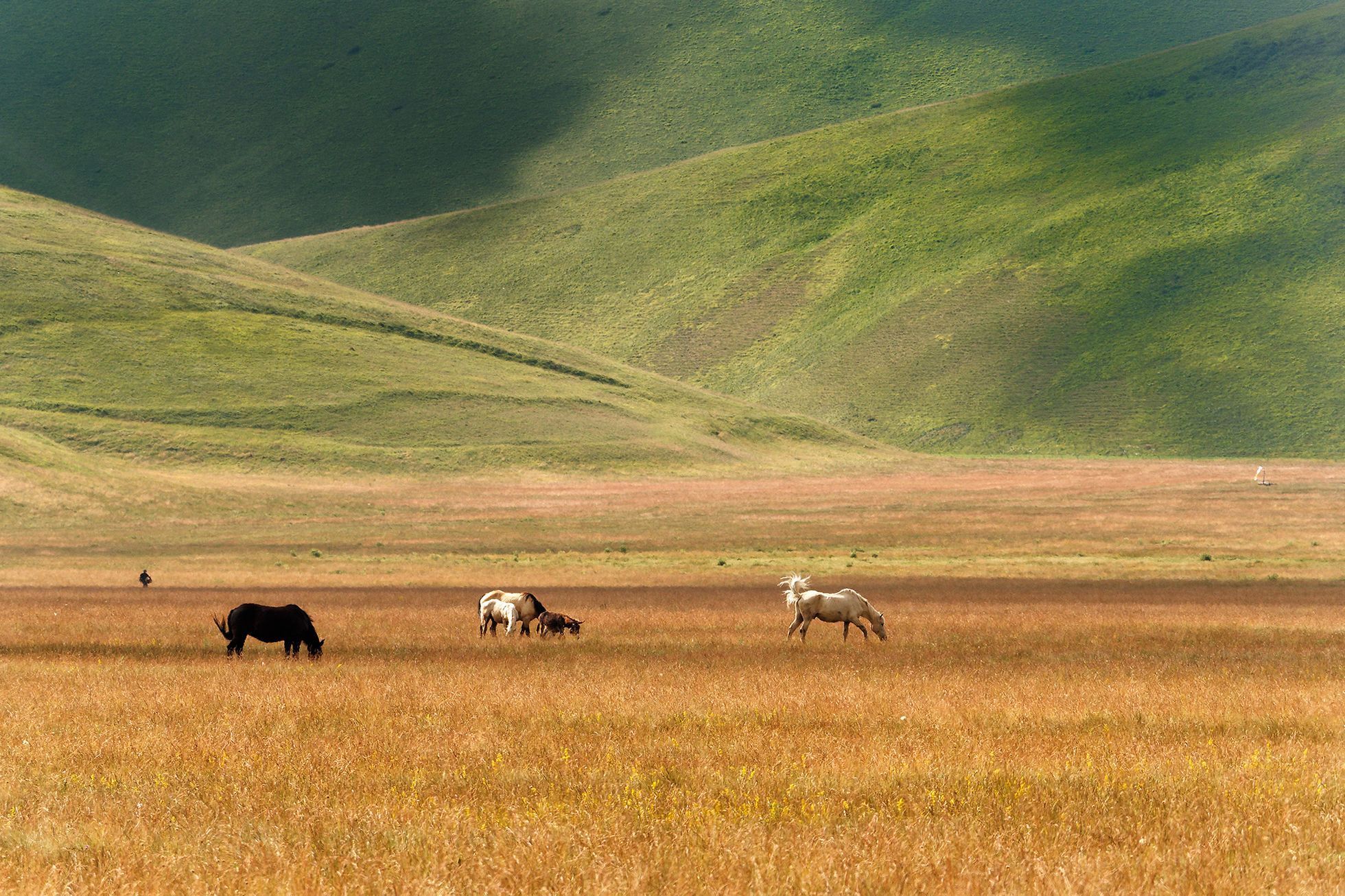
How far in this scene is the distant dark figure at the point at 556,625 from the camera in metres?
27.8

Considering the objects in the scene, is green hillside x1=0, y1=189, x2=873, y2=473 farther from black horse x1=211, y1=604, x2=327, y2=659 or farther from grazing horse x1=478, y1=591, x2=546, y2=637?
black horse x1=211, y1=604, x2=327, y2=659

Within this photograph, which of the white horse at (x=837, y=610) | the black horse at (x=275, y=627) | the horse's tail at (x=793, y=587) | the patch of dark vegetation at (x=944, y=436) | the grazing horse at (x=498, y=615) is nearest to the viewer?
the black horse at (x=275, y=627)

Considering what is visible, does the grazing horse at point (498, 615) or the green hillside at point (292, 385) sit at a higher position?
the green hillside at point (292, 385)

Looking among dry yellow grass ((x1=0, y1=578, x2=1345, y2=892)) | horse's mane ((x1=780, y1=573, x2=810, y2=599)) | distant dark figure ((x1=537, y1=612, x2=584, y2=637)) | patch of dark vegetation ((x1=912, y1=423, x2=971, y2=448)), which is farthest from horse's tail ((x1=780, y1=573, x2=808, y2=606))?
patch of dark vegetation ((x1=912, y1=423, x2=971, y2=448))

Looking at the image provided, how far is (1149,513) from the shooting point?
252 feet

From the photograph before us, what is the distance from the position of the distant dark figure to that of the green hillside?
74.1 m

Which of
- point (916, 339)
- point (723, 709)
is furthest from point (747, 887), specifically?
point (916, 339)

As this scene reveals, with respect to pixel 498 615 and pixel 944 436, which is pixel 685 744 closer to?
pixel 498 615

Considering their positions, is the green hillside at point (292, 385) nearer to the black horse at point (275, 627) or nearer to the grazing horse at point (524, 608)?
the grazing horse at point (524, 608)

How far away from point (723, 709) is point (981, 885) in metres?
8.42

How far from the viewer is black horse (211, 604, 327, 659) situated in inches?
942

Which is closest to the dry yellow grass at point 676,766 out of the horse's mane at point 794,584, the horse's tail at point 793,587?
the horse's tail at point 793,587

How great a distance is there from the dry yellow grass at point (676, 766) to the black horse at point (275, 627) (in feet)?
2.06

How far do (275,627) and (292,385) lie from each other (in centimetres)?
11176
